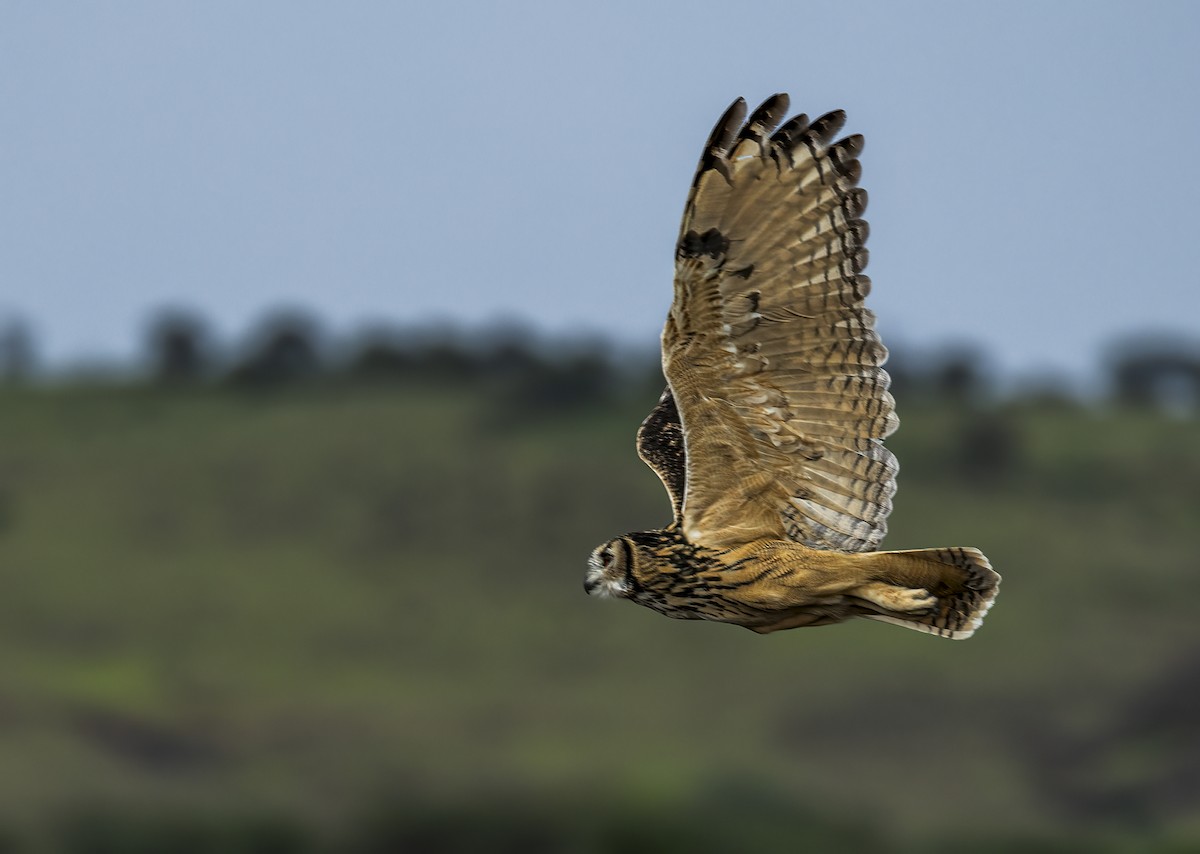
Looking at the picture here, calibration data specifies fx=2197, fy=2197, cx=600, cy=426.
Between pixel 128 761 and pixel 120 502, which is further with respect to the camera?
pixel 120 502

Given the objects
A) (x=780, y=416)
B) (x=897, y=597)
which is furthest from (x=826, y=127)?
(x=897, y=597)

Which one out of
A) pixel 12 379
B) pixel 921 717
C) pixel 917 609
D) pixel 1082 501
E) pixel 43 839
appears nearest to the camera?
pixel 917 609

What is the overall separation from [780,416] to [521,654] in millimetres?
80361

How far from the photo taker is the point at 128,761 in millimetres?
78250

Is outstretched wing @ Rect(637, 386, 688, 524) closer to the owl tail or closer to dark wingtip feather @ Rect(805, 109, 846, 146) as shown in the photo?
the owl tail

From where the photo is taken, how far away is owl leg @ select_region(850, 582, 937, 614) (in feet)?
29.4

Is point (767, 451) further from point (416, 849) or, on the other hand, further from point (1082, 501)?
point (1082, 501)

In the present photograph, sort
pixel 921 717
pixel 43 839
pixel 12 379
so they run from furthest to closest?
pixel 12 379 → pixel 921 717 → pixel 43 839

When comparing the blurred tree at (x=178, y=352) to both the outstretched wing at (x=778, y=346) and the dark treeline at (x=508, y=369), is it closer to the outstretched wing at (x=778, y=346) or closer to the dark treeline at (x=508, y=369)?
the dark treeline at (x=508, y=369)

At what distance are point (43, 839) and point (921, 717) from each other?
31.6 meters

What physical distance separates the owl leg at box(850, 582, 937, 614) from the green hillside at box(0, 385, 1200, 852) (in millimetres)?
64991

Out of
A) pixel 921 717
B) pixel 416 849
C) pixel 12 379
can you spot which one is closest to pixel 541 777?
pixel 416 849

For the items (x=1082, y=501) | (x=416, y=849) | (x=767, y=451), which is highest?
(x=767, y=451)

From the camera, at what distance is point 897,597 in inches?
356
